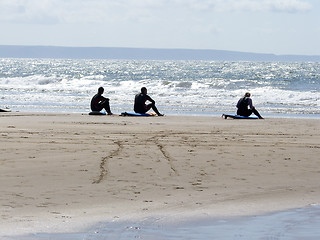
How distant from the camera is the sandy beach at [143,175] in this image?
6.42 metres

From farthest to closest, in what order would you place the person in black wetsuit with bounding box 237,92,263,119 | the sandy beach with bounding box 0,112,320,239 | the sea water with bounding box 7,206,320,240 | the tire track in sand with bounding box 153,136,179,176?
the person in black wetsuit with bounding box 237,92,263,119 < the tire track in sand with bounding box 153,136,179,176 < the sandy beach with bounding box 0,112,320,239 < the sea water with bounding box 7,206,320,240

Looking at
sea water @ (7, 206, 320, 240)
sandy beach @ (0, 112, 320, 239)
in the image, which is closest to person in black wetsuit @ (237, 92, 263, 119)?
sandy beach @ (0, 112, 320, 239)

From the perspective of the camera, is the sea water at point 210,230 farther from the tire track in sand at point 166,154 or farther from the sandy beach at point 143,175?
the tire track in sand at point 166,154

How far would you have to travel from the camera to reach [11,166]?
822 cm

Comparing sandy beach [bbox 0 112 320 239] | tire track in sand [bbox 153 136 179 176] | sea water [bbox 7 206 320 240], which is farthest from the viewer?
tire track in sand [bbox 153 136 179 176]

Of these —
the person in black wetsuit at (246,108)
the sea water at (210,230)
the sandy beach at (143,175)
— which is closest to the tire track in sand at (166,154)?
the sandy beach at (143,175)

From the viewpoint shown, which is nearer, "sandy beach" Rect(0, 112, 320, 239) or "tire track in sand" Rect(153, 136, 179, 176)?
"sandy beach" Rect(0, 112, 320, 239)

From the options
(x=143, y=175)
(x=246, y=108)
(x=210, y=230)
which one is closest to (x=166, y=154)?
(x=143, y=175)

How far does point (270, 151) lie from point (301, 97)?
70.2 ft

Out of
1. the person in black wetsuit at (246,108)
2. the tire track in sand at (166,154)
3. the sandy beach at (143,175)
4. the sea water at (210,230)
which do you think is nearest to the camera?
the sea water at (210,230)

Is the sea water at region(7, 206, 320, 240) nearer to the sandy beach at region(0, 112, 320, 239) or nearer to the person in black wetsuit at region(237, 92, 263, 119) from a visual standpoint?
the sandy beach at region(0, 112, 320, 239)

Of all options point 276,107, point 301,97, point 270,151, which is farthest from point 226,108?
point 270,151

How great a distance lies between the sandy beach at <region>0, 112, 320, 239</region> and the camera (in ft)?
21.1

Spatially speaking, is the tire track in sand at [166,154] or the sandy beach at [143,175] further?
the tire track in sand at [166,154]
